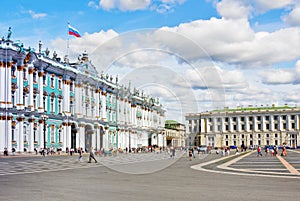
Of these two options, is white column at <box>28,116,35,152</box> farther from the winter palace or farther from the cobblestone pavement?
the winter palace

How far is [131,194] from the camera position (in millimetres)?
15500

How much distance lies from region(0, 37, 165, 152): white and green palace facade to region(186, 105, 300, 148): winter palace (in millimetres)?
84964

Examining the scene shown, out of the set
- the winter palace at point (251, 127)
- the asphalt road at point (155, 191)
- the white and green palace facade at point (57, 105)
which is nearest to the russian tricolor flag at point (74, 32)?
the white and green palace facade at point (57, 105)

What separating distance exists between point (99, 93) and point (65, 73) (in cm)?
1350

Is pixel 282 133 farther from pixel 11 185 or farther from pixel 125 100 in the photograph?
pixel 11 185

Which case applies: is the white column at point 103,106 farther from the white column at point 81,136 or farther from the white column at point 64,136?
the white column at point 64,136

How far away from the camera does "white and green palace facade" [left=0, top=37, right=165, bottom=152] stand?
5769cm

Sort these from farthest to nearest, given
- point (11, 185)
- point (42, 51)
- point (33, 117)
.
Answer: point (42, 51), point (33, 117), point (11, 185)

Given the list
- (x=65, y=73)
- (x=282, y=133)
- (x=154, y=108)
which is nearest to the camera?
(x=65, y=73)

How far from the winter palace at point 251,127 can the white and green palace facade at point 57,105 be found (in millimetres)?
84964

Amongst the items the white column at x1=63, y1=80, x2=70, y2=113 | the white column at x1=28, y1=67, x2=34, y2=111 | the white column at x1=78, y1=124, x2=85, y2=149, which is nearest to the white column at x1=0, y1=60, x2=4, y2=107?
the white column at x1=28, y1=67, x2=34, y2=111

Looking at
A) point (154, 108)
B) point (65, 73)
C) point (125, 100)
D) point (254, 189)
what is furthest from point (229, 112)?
point (254, 189)

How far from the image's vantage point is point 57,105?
70.2 meters

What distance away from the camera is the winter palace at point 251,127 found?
17762 cm
